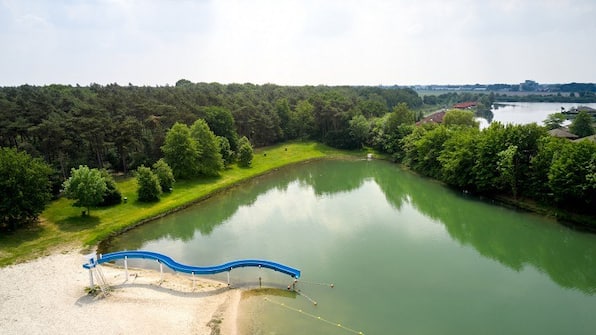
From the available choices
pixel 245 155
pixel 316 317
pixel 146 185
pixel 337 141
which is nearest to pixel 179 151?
pixel 146 185

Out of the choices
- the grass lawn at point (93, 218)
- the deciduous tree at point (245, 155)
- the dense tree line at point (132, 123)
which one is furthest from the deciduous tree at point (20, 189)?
the deciduous tree at point (245, 155)

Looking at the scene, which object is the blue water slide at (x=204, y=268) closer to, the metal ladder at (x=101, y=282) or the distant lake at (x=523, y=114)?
the metal ladder at (x=101, y=282)

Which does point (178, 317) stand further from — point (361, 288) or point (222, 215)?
point (222, 215)

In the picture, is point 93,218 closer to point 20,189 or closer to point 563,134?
point 20,189

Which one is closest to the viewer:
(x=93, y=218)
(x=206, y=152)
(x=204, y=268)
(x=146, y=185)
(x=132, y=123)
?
(x=204, y=268)

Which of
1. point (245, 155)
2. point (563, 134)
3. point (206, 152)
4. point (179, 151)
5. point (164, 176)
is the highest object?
point (179, 151)

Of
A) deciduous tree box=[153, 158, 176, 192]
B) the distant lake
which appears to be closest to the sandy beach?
deciduous tree box=[153, 158, 176, 192]

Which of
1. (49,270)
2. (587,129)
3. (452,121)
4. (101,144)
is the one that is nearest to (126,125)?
(101,144)

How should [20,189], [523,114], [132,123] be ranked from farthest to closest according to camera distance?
[523,114], [132,123], [20,189]
